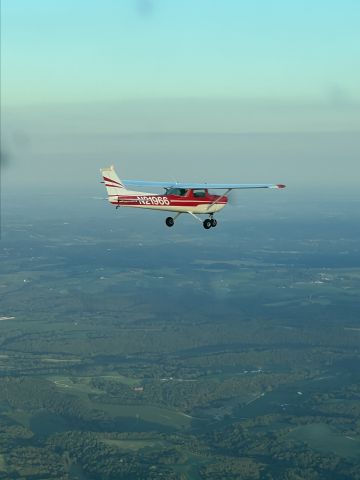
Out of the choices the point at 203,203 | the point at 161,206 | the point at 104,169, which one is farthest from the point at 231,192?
the point at 104,169

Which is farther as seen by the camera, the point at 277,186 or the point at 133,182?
the point at 133,182

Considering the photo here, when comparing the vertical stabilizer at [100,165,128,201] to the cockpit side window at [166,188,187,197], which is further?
the cockpit side window at [166,188,187,197]

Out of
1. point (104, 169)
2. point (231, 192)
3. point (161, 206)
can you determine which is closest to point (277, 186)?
point (231, 192)

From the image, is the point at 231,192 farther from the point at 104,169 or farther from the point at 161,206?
the point at 104,169

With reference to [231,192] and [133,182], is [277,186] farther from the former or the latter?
[133,182]

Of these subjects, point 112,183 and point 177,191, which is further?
point 177,191

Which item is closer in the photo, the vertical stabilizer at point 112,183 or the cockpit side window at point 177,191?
the vertical stabilizer at point 112,183
